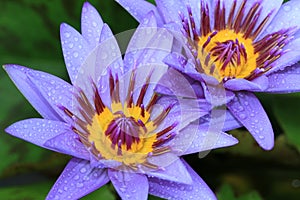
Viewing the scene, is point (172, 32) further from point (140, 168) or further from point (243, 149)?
point (243, 149)

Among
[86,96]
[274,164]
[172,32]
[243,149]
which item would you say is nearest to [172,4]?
[172,32]

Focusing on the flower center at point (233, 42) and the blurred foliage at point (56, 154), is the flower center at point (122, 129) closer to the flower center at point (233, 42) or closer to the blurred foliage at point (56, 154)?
the flower center at point (233, 42)

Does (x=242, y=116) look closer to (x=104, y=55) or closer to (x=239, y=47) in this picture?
(x=239, y=47)

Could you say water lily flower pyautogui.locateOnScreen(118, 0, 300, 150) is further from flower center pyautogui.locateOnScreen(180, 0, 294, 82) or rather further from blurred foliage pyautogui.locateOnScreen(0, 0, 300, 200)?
blurred foliage pyautogui.locateOnScreen(0, 0, 300, 200)

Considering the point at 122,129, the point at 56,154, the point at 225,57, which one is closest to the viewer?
the point at 122,129

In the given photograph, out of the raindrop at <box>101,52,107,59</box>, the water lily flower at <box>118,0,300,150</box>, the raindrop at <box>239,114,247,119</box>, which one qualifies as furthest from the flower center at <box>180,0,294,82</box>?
the raindrop at <box>101,52,107,59</box>

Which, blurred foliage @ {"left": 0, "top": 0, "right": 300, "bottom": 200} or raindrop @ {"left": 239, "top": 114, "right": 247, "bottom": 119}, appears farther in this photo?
blurred foliage @ {"left": 0, "top": 0, "right": 300, "bottom": 200}

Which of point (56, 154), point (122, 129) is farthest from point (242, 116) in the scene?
point (56, 154)

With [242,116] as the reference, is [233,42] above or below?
above
